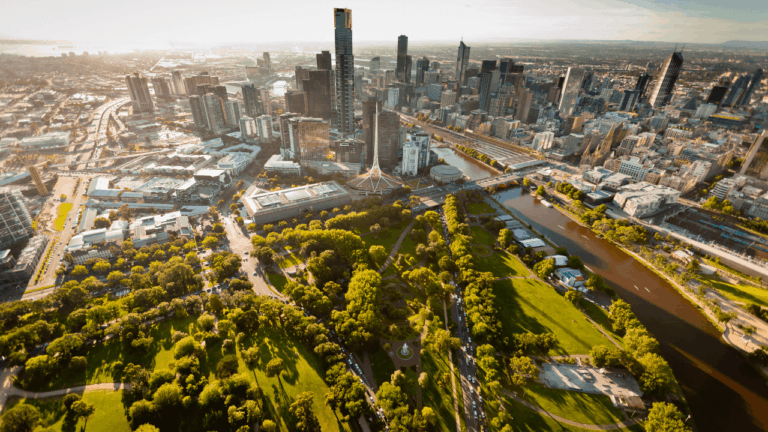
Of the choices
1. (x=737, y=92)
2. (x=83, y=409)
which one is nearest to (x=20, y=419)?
(x=83, y=409)

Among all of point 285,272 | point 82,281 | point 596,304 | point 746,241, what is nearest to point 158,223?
point 82,281

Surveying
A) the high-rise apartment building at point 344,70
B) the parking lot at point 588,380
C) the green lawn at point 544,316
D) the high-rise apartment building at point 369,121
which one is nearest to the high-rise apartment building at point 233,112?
the high-rise apartment building at point 344,70

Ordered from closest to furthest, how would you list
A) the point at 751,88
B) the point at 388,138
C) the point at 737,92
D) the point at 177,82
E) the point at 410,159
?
the point at 410,159 < the point at 388,138 < the point at 737,92 < the point at 751,88 < the point at 177,82

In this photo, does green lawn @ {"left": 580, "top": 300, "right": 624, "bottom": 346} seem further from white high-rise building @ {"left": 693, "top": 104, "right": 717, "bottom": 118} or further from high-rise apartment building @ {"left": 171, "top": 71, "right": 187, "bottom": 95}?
high-rise apartment building @ {"left": 171, "top": 71, "right": 187, "bottom": 95}

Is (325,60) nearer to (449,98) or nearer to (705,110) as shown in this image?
(449,98)

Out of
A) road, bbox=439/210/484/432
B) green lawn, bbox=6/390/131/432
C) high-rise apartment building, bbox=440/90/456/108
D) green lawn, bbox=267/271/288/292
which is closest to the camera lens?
green lawn, bbox=6/390/131/432

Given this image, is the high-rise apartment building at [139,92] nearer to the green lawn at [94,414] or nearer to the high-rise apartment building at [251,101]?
the high-rise apartment building at [251,101]

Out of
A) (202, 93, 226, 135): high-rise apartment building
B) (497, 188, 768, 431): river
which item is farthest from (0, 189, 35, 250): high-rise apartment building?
(497, 188, 768, 431): river
